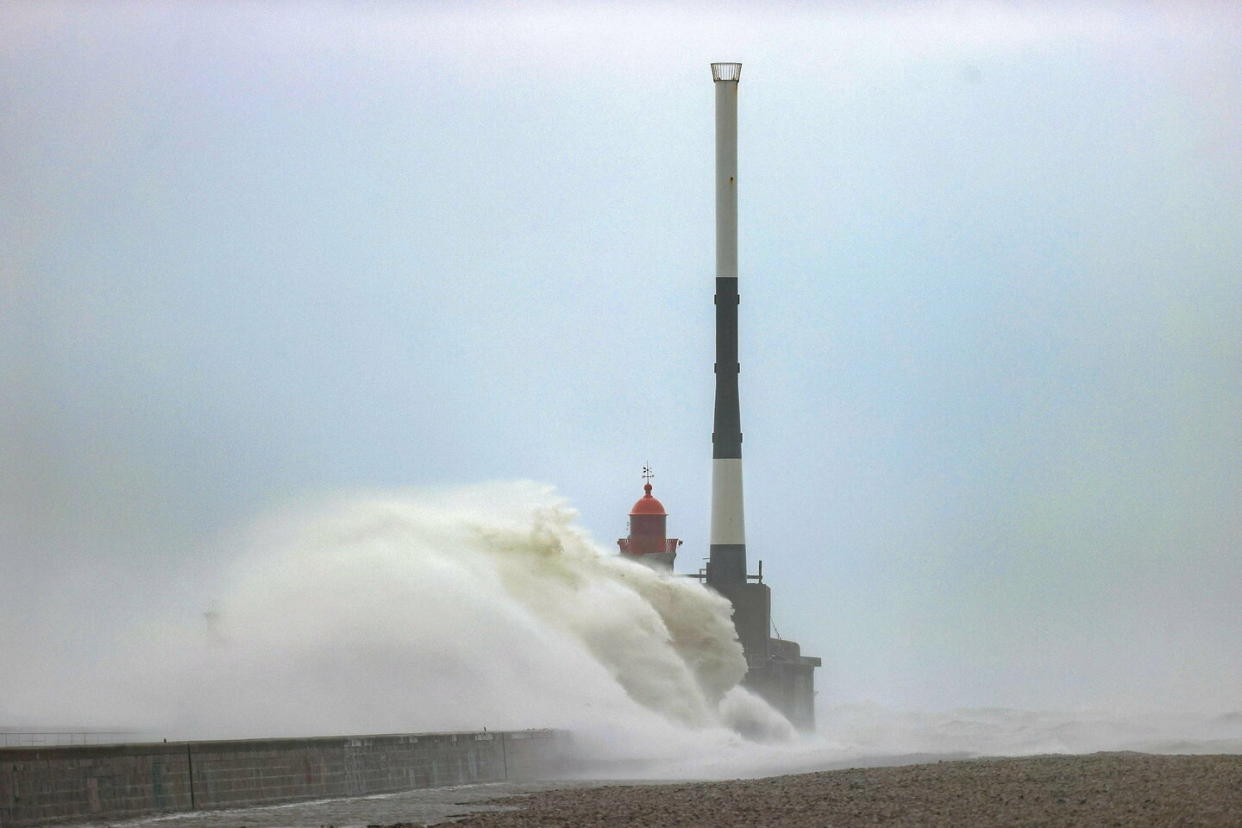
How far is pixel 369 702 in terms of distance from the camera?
39.8m

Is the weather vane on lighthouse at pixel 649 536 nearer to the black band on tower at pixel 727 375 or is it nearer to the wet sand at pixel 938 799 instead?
the black band on tower at pixel 727 375

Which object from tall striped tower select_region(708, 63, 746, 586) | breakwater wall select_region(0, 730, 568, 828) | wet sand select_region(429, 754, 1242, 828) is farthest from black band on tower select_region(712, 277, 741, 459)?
wet sand select_region(429, 754, 1242, 828)

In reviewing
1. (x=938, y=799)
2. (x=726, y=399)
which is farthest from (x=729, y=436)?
(x=938, y=799)

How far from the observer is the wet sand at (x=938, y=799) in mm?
24828

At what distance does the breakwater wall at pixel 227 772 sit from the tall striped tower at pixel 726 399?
20999 millimetres

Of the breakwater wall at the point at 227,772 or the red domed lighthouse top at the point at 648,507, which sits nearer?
the breakwater wall at the point at 227,772

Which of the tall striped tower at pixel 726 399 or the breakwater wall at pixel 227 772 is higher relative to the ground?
the tall striped tower at pixel 726 399

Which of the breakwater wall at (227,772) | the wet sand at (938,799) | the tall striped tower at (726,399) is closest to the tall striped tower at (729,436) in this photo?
the tall striped tower at (726,399)

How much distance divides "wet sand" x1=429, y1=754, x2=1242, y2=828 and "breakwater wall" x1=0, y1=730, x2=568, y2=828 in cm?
257

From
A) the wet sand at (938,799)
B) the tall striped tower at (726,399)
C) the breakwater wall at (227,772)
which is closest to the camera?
the breakwater wall at (227,772)

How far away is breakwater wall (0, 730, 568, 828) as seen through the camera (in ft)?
77.1

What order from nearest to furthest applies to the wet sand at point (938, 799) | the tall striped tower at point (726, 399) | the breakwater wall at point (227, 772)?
the breakwater wall at point (227, 772) < the wet sand at point (938, 799) < the tall striped tower at point (726, 399)

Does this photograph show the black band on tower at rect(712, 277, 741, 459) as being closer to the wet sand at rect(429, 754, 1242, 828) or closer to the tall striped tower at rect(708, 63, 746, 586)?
the tall striped tower at rect(708, 63, 746, 586)

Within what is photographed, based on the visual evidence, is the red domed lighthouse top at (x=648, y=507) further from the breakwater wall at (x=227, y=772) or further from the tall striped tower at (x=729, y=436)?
the breakwater wall at (x=227, y=772)
